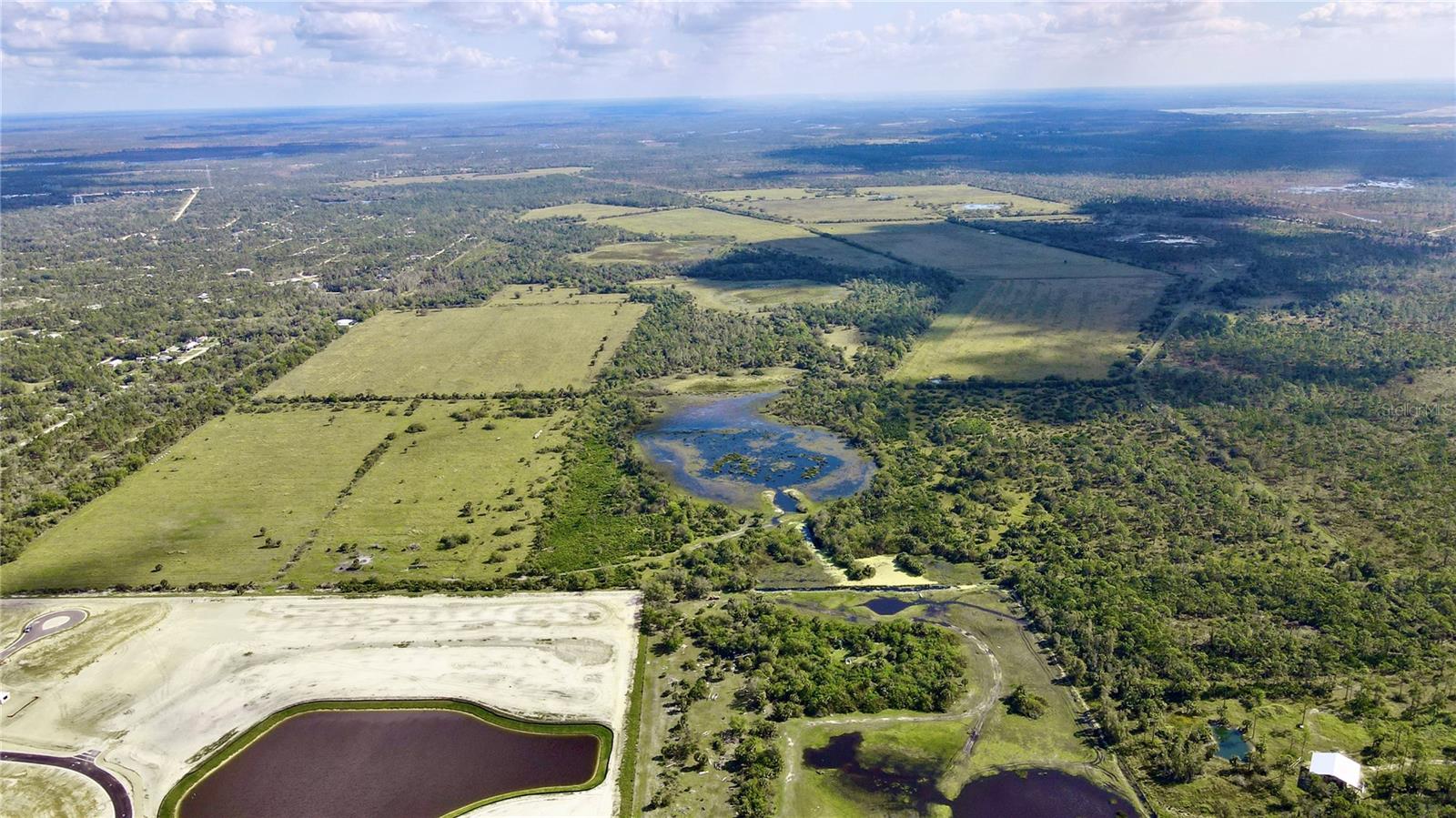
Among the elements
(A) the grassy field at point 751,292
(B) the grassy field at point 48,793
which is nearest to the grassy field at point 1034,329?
(A) the grassy field at point 751,292

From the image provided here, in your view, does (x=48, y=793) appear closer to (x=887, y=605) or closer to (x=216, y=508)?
(x=216, y=508)

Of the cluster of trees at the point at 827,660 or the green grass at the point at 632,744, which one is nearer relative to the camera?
the green grass at the point at 632,744

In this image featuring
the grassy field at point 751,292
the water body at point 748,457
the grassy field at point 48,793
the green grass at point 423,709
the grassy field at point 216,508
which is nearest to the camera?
the grassy field at point 48,793

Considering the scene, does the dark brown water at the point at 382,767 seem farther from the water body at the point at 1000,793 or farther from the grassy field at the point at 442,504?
the grassy field at the point at 442,504

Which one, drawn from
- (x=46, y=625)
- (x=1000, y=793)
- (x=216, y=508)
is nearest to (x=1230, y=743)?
(x=1000, y=793)

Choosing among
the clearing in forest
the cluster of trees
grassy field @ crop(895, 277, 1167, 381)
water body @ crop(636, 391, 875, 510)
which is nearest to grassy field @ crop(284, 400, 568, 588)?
the clearing in forest
